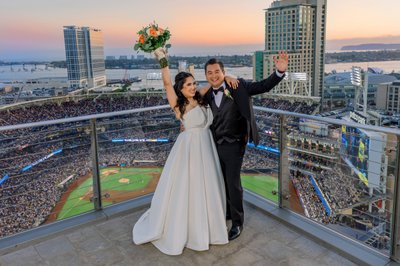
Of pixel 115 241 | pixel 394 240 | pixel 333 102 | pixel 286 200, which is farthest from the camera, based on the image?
pixel 333 102

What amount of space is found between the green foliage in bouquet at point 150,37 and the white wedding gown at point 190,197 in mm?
553

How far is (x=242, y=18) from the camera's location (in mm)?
39562

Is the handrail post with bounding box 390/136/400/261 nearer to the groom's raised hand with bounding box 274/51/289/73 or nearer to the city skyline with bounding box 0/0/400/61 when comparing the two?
the groom's raised hand with bounding box 274/51/289/73

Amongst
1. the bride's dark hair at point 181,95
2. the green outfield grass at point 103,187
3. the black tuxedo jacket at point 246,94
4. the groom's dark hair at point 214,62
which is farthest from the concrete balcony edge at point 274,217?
the green outfield grass at point 103,187

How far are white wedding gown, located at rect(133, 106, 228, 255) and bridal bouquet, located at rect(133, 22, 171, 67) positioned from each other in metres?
0.55

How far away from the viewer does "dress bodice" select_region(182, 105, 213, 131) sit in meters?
2.43

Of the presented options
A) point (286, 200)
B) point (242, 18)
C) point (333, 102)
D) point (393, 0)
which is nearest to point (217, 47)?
point (242, 18)

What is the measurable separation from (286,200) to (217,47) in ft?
108

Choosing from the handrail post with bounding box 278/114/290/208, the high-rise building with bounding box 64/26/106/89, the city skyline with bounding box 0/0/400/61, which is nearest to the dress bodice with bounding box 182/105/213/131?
the handrail post with bounding box 278/114/290/208

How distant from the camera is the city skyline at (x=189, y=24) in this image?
87.4 ft

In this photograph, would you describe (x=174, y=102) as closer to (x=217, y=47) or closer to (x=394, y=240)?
(x=394, y=240)

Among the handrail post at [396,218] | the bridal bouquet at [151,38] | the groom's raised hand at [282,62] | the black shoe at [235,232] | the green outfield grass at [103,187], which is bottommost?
the green outfield grass at [103,187]

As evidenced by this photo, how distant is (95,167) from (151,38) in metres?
1.35

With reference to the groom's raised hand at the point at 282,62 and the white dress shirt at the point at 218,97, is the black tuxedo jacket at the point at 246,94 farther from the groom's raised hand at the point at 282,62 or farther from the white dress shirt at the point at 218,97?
the groom's raised hand at the point at 282,62
